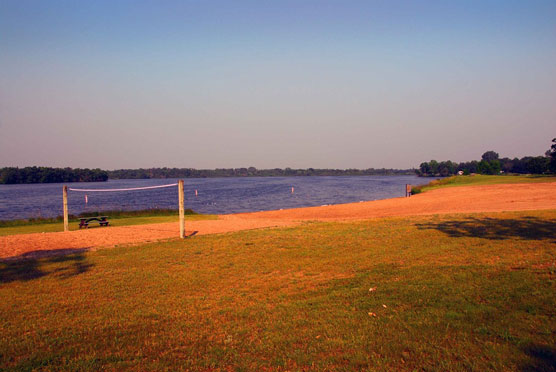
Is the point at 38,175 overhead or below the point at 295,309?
overhead

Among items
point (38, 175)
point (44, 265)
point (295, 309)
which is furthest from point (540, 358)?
point (38, 175)

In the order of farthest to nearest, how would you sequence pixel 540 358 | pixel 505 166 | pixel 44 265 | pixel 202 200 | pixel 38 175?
pixel 505 166 < pixel 38 175 < pixel 202 200 < pixel 44 265 < pixel 540 358

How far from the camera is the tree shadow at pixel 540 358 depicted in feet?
11.5

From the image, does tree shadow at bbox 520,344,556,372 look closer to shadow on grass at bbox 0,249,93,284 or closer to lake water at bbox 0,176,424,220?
shadow on grass at bbox 0,249,93,284

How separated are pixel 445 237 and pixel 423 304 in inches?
245

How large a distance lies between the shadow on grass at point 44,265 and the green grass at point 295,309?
6 cm

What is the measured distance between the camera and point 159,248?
11828 mm

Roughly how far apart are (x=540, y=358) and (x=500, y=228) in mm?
9193

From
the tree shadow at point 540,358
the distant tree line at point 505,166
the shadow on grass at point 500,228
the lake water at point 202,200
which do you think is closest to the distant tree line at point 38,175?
the lake water at point 202,200

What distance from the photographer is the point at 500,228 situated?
38.3 ft

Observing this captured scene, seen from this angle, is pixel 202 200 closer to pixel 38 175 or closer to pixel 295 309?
pixel 295 309

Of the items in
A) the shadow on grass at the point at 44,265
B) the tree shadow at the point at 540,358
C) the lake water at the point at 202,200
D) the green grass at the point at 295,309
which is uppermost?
the tree shadow at the point at 540,358

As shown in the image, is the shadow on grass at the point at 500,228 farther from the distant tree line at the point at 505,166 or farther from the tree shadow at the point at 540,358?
the distant tree line at the point at 505,166

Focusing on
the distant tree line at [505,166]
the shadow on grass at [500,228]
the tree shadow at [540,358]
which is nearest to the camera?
the tree shadow at [540,358]
